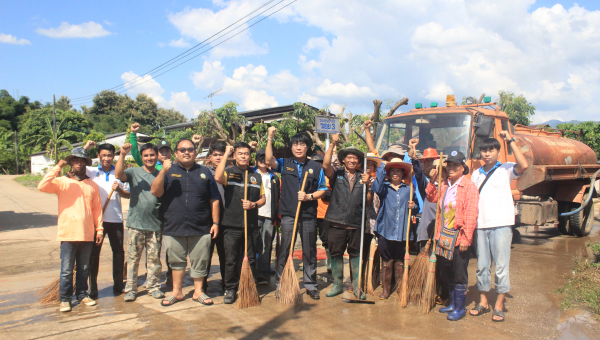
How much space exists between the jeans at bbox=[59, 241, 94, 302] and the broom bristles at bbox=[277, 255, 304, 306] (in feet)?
7.18

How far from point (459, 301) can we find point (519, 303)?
116 centimetres

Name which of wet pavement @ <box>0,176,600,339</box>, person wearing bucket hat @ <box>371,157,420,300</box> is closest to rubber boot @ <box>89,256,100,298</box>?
wet pavement @ <box>0,176,600,339</box>

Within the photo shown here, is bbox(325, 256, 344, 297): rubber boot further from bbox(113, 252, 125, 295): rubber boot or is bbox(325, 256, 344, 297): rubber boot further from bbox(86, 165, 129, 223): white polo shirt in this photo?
bbox(86, 165, 129, 223): white polo shirt

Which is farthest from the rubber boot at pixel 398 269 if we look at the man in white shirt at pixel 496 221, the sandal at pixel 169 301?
the sandal at pixel 169 301

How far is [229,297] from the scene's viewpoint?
4.57 metres

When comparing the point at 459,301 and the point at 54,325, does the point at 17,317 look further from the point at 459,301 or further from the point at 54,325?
the point at 459,301

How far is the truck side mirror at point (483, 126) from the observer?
21.9 feet

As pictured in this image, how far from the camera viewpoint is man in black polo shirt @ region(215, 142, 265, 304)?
4617 millimetres

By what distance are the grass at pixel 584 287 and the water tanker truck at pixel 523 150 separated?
1.63 metres

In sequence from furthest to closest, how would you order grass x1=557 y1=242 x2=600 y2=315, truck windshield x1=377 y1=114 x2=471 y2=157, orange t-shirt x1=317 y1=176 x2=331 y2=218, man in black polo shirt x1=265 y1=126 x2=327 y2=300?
truck windshield x1=377 y1=114 x2=471 y2=157 < orange t-shirt x1=317 y1=176 x2=331 y2=218 < man in black polo shirt x1=265 y1=126 x2=327 y2=300 < grass x1=557 y1=242 x2=600 y2=315

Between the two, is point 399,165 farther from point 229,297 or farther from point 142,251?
point 142,251

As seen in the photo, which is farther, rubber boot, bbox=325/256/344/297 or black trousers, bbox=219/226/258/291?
rubber boot, bbox=325/256/344/297

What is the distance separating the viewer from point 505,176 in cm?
417

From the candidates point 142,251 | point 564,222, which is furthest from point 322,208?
point 564,222
